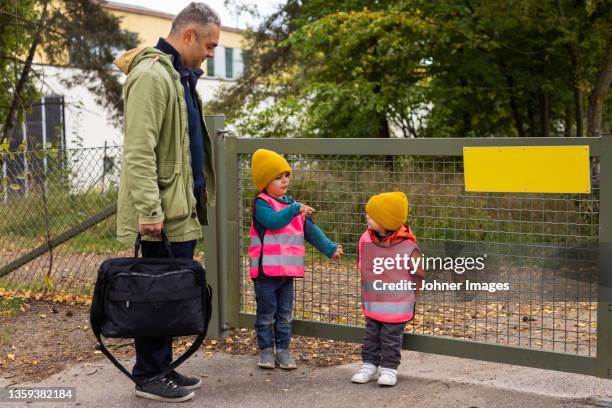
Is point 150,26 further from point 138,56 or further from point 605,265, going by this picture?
point 605,265

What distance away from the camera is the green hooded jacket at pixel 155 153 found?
3.78 meters

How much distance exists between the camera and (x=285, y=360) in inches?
185

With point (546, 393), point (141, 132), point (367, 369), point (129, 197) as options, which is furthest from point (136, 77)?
point (546, 393)

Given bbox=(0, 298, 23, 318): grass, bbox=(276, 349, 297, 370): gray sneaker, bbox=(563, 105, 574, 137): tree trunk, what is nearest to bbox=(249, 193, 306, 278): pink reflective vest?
bbox=(276, 349, 297, 370): gray sneaker

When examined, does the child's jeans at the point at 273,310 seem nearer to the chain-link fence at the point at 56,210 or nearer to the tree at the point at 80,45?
the chain-link fence at the point at 56,210

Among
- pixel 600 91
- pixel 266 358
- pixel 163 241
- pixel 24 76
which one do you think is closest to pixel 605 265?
pixel 266 358

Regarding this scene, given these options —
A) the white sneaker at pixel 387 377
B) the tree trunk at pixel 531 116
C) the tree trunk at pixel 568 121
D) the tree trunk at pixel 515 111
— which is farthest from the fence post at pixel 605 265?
the tree trunk at pixel 531 116

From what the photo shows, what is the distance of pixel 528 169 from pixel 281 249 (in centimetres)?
147

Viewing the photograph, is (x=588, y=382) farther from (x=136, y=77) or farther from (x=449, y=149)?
(x=136, y=77)

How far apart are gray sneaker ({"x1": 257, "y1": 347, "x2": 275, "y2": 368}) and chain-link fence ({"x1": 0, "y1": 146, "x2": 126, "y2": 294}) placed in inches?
96.9

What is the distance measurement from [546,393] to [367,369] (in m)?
0.99

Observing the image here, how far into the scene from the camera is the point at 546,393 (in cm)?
421

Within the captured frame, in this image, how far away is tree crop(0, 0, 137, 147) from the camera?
13.3 meters

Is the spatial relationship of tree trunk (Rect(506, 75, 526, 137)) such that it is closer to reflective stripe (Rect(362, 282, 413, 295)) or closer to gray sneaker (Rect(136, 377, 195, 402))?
reflective stripe (Rect(362, 282, 413, 295))
